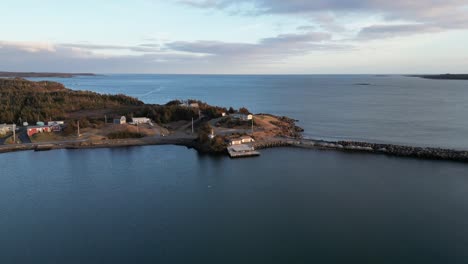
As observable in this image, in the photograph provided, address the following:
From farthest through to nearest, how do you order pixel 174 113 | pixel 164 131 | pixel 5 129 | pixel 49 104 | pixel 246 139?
1. pixel 49 104
2. pixel 174 113
3. pixel 164 131
4. pixel 5 129
5. pixel 246 139

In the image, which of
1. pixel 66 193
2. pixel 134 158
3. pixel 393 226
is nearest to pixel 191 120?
pixel 134 158

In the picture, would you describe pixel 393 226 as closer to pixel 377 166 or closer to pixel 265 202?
pixel 265 202

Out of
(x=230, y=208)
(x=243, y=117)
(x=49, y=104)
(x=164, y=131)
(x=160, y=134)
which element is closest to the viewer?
(x=230, y=208)

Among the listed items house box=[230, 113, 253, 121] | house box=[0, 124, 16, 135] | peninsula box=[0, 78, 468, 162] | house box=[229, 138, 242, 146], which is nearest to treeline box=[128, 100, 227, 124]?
peninsula box=[0, 78, 468, 162]

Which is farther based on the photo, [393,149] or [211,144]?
[211,144]

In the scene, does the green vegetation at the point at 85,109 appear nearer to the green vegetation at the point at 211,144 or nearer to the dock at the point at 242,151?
the green vegetation at the point at 211,144

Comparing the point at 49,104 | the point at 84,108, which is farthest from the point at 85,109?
the point at 49,104

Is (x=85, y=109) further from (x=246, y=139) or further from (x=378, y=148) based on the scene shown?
(x=378, y=148)
